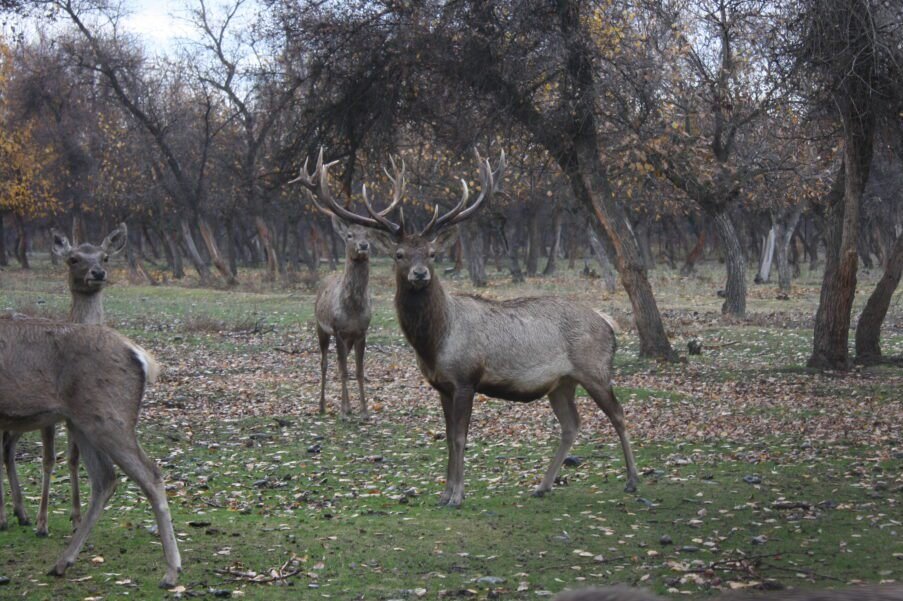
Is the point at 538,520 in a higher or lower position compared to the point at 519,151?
lower

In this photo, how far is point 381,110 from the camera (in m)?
16.7

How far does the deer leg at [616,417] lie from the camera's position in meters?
8.95

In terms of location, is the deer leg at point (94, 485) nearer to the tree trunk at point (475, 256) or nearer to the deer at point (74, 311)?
the deer at point (74, 311)

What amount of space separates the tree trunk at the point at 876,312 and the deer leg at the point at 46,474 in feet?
38.3

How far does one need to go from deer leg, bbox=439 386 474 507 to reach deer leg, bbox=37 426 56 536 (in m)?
2.95

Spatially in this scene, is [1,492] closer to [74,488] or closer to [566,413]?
[74,488]

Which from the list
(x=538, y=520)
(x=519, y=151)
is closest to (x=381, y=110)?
(x=519, y=151)

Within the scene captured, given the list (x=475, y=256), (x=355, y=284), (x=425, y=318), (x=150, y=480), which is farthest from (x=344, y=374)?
(x=475, y=256)

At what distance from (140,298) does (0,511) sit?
81.1 ft

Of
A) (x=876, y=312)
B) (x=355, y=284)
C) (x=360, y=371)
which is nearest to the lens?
(x=360, y=371)

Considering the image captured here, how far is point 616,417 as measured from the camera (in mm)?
9078

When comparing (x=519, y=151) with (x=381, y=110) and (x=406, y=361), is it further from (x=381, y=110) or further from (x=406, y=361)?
(x=406, y=361)

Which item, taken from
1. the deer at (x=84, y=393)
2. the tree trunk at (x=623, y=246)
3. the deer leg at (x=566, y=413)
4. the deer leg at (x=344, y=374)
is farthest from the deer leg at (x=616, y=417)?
the tree trunk at (x=623, y=246)

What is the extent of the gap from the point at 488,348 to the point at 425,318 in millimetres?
571
